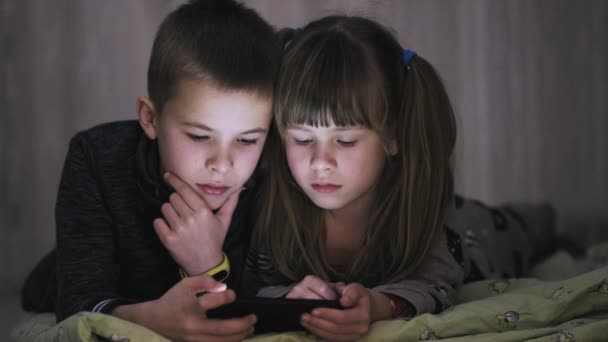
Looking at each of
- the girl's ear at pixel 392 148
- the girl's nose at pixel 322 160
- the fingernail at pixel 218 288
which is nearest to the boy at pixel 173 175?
the fingernail at pixel 218 288

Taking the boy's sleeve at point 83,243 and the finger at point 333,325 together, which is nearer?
the finger at point 333,325

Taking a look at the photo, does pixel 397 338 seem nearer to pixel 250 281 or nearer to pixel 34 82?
pixel 250 281

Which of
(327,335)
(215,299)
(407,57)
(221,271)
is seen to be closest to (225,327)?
(215,299)

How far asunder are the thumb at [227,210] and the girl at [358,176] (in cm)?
8

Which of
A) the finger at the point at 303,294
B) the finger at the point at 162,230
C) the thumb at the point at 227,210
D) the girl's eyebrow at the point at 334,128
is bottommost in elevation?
the finger at the point at 303,294

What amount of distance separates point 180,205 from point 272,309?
0.32m

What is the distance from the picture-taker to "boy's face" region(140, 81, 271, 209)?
4.08 ft

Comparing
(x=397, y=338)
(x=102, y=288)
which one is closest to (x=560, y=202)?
(x=397, y=338)

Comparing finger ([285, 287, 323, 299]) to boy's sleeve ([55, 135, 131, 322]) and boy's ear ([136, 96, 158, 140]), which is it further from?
boy's ear ([136, 96, 158, 140])

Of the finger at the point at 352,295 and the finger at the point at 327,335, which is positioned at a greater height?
the finger at the point at 352,295

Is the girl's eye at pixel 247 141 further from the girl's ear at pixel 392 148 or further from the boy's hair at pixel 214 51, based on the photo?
the girl's ear at pixel 392 148

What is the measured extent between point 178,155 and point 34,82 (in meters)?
1.05

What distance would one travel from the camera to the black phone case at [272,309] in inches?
42.9

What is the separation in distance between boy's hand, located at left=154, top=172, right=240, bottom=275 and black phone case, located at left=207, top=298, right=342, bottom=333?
0.22m
